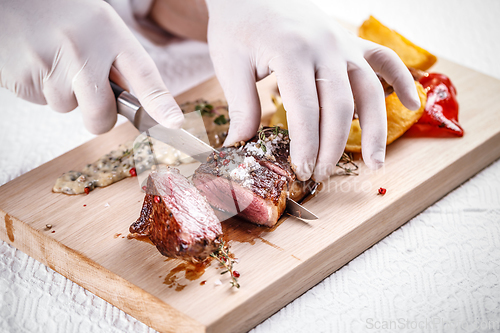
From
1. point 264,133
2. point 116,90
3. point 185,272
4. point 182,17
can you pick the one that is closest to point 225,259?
point 185,272

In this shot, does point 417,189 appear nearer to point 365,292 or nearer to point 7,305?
point 365,292

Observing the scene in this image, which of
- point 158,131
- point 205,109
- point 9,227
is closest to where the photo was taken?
point 9,227

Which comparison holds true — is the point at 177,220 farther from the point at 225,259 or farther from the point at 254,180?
the point at 254,180

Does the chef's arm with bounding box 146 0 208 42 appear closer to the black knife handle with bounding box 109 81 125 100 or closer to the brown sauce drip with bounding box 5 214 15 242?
the black knife handle with bounding box 109 81 125 100

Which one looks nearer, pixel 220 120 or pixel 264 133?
pixel 264 133

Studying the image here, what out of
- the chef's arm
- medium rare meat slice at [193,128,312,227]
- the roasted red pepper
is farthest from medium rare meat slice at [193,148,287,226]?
the chef's arm

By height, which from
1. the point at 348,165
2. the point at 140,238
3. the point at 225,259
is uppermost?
the point at 348,165
